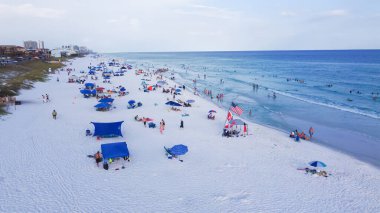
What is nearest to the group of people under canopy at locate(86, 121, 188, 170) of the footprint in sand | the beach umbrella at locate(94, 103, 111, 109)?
the footprint in sand

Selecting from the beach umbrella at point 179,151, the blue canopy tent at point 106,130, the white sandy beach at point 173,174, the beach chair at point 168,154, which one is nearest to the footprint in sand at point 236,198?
the white sandy beach at point 173,174

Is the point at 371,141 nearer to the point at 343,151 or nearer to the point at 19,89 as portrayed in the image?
the point at 343,151

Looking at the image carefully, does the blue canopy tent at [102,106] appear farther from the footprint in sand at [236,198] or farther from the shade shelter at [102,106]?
the footprint in sand at [236,198]

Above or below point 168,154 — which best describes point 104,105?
above

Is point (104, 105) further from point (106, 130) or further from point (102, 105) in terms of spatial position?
point (106, 130)

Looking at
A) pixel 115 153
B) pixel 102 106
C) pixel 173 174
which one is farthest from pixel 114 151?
pixel 102 106

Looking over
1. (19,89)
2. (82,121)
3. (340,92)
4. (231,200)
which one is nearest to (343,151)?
(231,200)

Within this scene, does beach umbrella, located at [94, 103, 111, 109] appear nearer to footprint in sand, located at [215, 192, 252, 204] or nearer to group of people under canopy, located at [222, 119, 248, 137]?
group of people under canopy, located at [222, 119, 248, 137]
